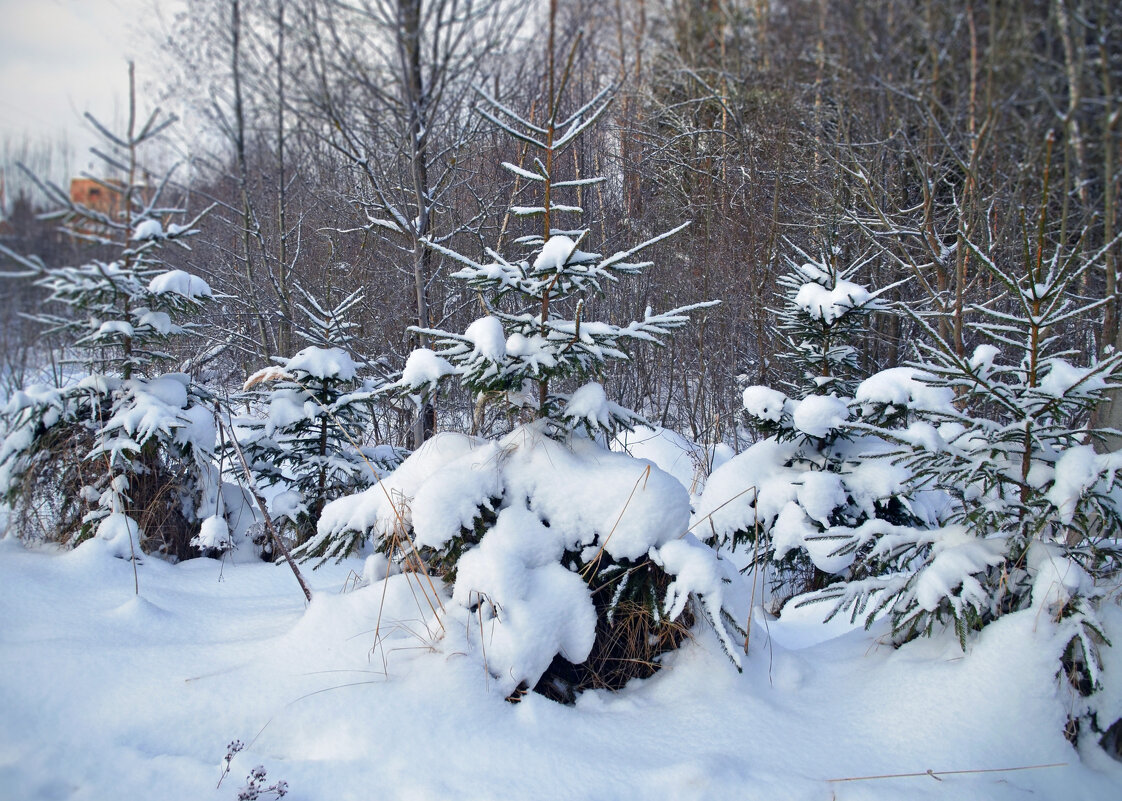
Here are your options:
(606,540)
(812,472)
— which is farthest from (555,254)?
(812,472)

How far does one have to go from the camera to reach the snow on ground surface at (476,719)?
178cm

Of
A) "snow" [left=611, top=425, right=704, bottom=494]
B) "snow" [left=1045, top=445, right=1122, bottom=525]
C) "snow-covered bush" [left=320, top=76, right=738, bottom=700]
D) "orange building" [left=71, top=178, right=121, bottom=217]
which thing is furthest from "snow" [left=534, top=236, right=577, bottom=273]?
"snow" [left=611, top=425, right=704, bottom=494]

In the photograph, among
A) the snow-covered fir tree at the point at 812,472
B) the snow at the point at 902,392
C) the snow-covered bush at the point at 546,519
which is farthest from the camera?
the snow-covered fir tree at the point at 812,472

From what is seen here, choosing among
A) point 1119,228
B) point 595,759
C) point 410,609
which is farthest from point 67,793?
point 1119,228

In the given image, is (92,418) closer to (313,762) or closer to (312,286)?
(313,762)

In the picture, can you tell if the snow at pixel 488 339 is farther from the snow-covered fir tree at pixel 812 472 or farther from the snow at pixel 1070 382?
the snow at pixel 1070 382

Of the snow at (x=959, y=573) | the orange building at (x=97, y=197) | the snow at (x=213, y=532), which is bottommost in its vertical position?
the snow at (x=213, y=532)

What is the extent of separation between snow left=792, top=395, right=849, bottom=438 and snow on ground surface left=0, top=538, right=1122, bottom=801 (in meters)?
0.93

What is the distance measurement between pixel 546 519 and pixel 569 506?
0.36 ft

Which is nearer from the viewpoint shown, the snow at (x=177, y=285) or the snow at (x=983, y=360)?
the snow at (x=983, y=360)

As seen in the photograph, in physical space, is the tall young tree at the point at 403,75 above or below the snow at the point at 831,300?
above

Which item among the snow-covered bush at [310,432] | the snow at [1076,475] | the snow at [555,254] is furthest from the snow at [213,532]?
the snow at [1076,475]

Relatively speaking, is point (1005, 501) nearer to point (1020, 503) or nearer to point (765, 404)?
point (1020, 503)

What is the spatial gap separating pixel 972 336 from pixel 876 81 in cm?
280
